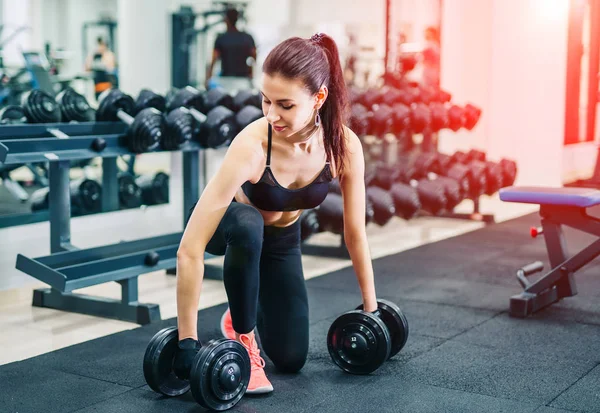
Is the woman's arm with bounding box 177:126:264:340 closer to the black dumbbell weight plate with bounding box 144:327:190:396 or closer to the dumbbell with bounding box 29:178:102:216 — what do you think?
the black dumbbell weight plate with bounding box 144:327:190:396

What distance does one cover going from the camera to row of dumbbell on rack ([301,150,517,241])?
3686mm

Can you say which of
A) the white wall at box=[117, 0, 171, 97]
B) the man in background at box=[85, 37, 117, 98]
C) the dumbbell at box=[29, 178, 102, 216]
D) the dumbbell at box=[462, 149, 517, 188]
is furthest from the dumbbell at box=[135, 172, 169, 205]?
the man in background at box=[85, 37, 117, 98]

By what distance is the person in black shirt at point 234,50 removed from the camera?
22.1ft

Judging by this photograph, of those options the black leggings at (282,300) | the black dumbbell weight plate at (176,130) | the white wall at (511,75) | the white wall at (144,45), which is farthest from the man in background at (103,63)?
the black leggings at (282,300)

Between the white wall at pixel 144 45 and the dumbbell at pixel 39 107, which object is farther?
the white wall at pixel 144 45

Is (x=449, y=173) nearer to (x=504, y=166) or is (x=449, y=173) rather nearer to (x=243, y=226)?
(x=504, y=166)

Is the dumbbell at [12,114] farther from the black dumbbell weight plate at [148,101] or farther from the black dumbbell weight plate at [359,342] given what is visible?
the black dumbbell weight plate at [359,342]

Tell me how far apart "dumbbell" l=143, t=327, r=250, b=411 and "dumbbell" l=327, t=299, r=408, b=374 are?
0.34m

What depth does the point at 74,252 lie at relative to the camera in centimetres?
296

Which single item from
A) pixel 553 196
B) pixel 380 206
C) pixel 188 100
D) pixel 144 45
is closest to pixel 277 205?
pixel 553 196

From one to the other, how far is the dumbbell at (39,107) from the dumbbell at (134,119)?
21cm

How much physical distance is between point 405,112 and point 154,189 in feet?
4.93

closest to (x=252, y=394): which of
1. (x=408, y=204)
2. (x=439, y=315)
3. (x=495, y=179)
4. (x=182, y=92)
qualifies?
(x=439, y=315)

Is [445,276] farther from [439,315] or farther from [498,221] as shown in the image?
[498,221]
